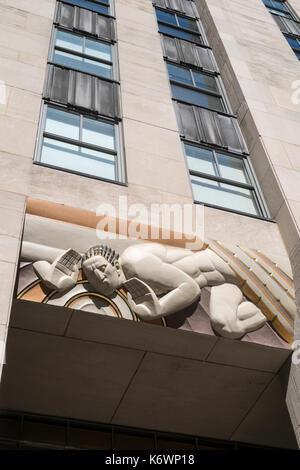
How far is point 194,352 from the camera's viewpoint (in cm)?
910

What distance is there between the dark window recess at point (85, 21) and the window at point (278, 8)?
10460 mm

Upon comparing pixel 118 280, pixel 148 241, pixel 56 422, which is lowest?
pixel 56 422

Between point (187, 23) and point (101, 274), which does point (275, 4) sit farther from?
point (101, 274)

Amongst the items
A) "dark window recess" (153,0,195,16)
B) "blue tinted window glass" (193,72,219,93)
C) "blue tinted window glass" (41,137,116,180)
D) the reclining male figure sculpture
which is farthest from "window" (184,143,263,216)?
"dark window recess" (153,0,195,16)

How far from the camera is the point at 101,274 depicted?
27.4ft

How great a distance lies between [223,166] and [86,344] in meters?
6.53

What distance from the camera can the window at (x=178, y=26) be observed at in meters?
19.3

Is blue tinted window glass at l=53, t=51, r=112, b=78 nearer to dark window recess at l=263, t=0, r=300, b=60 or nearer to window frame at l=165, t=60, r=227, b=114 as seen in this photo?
window frame at l=165, t=60, r=227, b=114

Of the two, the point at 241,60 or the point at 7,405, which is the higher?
the point at 241,60

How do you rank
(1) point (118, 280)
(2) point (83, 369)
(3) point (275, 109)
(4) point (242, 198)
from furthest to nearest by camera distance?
(3) point (275, 109)
(4) point (242, 198)
(2) point (83, 369)
(1) point (118, 280)

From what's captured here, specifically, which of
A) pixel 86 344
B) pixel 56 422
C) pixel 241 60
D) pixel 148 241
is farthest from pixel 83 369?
pixel 241 60

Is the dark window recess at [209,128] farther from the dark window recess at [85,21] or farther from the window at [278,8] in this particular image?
the window at [278,8]

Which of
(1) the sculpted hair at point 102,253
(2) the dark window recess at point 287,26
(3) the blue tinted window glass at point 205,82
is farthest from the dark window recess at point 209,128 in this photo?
(2) the dark window recess at point 287,26
